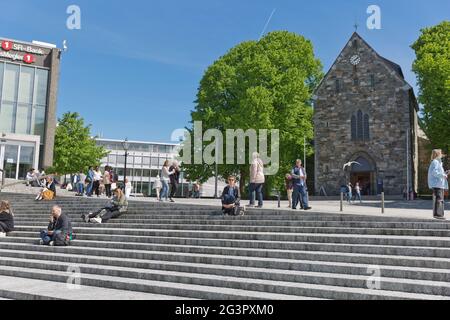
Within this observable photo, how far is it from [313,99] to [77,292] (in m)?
34.6

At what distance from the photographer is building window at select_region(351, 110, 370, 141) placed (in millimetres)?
37719

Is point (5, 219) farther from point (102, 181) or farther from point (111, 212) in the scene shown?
point (102, 181)

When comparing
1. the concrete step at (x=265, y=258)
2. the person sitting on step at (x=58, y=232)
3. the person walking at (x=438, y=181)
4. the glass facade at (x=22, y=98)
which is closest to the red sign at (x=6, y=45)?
the glass facade at (x=22, y=98)

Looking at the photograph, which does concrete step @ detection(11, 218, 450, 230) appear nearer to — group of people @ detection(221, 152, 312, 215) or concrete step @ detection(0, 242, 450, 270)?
group of people @ detection(221, 152, 312, 215)

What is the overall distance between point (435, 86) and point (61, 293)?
32216 millimetres

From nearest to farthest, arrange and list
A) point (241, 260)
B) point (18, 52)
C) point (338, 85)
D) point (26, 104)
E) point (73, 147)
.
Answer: point (241, 260), point (338, 85), point (18, 52), point (26, 104), point (73, 147)

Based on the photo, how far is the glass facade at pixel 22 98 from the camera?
38781 millimetres

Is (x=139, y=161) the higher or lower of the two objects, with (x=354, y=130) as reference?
higher

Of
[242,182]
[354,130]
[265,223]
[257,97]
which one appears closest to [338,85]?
[354,130]

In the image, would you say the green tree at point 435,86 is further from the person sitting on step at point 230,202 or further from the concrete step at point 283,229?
the concrete step at point 283,229

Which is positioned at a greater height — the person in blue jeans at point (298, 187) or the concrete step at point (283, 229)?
the person in blue jeans at point (298, 187)

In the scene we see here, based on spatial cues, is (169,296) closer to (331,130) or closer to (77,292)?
(77,292)

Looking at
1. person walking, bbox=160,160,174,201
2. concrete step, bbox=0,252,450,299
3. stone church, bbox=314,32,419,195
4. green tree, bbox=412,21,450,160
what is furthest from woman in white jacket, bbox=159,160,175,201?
green tree, bbox=412,21,450,160

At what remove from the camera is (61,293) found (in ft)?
25.8
